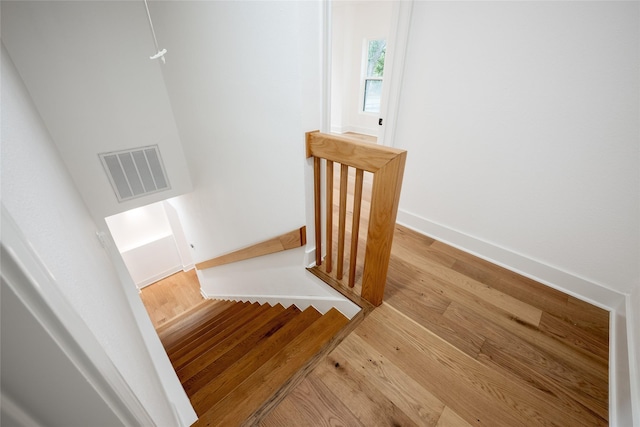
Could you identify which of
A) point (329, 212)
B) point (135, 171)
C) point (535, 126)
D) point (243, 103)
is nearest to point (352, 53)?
point (243, 103)

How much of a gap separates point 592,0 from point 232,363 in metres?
2.89

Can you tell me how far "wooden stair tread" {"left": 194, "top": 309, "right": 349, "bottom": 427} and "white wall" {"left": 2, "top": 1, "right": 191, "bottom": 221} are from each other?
189 cm

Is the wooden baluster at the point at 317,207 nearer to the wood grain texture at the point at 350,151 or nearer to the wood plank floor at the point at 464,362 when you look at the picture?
the wood grain texture at the point at 350,151

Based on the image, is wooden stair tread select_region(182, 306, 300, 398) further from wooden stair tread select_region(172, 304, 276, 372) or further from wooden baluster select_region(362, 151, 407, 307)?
wooden baluster select_region(362, 151, 407, 307)

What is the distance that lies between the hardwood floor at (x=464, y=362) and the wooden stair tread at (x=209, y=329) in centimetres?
146

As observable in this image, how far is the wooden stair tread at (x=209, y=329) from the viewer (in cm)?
225

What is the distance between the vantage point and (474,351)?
1.33m

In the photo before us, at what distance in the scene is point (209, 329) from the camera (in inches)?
100

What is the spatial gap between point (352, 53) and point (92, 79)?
5.11 metres

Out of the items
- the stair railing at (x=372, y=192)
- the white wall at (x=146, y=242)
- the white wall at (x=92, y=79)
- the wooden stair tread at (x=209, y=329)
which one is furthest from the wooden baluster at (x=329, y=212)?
the white wall at (x=146, y=242)

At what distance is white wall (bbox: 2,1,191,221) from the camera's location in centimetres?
156

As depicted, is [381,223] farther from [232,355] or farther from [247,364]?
[232,355]

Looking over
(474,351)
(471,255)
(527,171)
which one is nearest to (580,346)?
(474,351)

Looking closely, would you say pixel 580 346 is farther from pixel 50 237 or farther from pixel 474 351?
pixel 50 237
